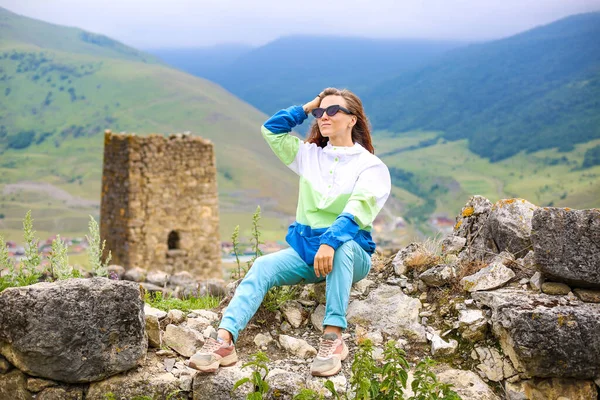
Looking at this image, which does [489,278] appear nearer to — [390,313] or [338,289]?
[390,313]

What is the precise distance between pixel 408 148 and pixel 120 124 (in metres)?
39.5

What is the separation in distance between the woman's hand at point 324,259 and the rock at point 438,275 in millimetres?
1016

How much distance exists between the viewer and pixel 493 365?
472cm

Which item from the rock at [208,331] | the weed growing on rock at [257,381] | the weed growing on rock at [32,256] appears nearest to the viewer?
the weed growing on rock at [257,381]

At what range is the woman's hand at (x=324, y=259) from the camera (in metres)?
4.65

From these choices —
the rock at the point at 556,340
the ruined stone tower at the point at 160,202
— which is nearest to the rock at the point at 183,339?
the rock at the point at 556,340

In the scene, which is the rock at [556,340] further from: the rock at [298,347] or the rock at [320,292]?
the rock at [320,292]

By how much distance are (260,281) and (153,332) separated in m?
0.77

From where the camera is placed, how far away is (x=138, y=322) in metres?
4.64

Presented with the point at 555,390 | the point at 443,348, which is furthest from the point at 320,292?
the point at 555,390

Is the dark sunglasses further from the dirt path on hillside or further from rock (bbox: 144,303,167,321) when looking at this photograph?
the dirt path on hillside

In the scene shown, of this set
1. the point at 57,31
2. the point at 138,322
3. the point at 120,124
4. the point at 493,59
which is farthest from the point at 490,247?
the point at 493,59

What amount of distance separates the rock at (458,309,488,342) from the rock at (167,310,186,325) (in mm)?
1927

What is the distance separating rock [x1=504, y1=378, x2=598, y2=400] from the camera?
455cm
